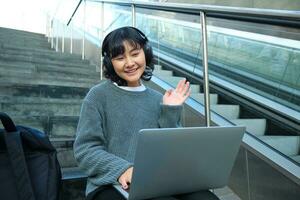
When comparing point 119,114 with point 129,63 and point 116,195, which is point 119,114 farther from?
point 116,195

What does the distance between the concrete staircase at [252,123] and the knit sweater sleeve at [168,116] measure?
920 millimetres

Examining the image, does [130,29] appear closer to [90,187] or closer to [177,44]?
[90,187]

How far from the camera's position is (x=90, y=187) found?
47.2 inches

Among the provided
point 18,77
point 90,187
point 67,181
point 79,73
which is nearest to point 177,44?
point 79,73

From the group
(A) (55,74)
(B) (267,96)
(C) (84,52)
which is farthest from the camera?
(C) (84,52)

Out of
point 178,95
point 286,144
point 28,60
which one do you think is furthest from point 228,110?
point 28,60

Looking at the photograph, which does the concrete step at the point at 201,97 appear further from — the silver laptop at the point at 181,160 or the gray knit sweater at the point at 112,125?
the silver laptop at the point at 181,160

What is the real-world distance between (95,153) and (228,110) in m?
1.81

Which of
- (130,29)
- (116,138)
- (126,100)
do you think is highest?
(130,29)

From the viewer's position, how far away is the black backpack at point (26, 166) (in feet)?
3.65

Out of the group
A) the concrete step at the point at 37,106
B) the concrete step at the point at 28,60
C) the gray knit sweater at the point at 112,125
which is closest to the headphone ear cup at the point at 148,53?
the gray knit sweater at the point at 112,125

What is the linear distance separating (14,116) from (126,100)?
120 cm

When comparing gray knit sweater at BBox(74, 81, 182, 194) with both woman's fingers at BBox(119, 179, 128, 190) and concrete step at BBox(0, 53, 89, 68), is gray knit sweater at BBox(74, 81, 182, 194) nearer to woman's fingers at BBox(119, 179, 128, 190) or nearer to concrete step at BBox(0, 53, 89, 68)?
woman's fingers at BBox(119, 179, 128, 190)

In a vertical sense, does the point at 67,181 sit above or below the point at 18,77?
below
